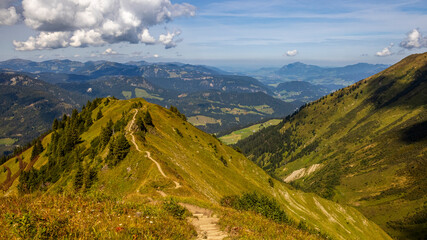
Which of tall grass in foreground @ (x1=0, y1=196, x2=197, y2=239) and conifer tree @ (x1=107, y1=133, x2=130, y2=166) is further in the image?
conifer tree @ (x1=107, y1=133, x2=130, y2=166)

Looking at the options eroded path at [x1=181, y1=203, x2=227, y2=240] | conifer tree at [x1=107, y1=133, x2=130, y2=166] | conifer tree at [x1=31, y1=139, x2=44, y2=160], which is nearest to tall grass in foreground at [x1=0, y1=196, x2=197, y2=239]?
eroded path at [x1=181, y1=203, x2=227, y2=240]

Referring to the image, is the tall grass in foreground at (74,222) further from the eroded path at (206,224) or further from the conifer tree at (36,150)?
the conifer tree at (36,150)

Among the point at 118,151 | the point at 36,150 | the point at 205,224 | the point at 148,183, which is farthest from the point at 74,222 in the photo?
the point at 36,150

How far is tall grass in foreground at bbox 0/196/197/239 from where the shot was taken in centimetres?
1120

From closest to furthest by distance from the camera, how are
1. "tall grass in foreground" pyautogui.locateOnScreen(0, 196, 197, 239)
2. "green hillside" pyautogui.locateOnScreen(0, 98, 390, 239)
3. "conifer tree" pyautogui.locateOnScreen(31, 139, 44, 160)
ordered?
1. "tall grass in foreground" pyautogui.locateOnScreen(0, 196, 197, 239)
2. "green hillside" pyautogui.locateOnScreen(0, 98, 390, 239)
3. "conifer tree" pyautogui.locateOnScreen(31, 139, 44, 160)

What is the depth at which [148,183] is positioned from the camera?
141 feet

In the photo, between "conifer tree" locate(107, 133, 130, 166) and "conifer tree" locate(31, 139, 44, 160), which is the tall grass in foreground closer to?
"conifer tree" locate(107, 133, 130, 166)

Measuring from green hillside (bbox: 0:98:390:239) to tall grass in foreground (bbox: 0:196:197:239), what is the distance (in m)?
0.11

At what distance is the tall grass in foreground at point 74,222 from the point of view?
11.2 m

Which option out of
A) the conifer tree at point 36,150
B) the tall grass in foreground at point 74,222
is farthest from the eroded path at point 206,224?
the conifer tree at point 36,150

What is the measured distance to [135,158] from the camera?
54.2 metres

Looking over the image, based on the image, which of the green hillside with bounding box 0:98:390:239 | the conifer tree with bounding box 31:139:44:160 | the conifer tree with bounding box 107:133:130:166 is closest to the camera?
the green hillside with bounding box 0:98:390:239

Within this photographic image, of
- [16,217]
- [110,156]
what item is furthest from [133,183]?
[16,217]

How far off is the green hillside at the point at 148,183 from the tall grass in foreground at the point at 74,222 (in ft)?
0.37
